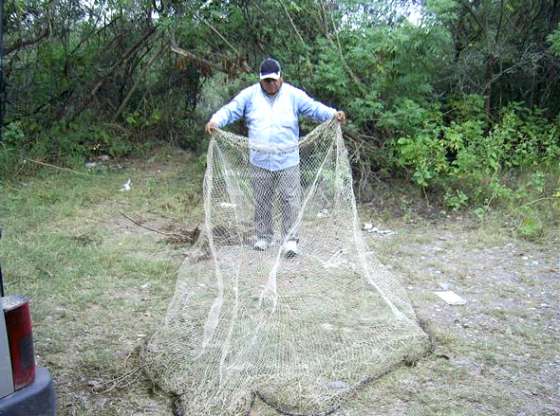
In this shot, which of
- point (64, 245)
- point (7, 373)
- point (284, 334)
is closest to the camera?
point (7, 373)

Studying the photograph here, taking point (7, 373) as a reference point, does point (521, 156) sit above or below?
above

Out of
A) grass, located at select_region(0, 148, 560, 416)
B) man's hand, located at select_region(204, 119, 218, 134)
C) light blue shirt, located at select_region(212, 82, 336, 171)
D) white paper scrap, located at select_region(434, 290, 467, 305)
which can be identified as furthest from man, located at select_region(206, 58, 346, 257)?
white paper scrap, located at select_region(434, 290, 467, 305)

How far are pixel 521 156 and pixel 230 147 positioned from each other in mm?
3888

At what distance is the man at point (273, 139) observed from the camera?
4.26 metres

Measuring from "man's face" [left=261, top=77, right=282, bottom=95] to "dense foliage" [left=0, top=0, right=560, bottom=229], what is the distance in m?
1.66

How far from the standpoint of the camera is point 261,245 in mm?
4301

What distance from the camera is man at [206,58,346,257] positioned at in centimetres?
426

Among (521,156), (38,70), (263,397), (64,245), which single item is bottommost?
(263,397)

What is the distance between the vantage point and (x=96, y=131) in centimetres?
799

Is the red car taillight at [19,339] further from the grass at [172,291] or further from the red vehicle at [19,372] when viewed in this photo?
the grass at [172,291]

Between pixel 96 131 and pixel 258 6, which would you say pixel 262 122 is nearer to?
pixel 258 6

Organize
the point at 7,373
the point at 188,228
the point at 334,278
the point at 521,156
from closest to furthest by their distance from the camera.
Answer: the point at 7,373 → the point at 334,278 → the point at 188,228 → the point at 521,156

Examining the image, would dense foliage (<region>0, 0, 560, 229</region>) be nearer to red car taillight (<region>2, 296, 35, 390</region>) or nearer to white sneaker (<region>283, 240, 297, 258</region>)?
white sneaker (<region>283, 240, 297, 258</region>)

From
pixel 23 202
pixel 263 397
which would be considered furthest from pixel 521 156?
pixel 23 202
